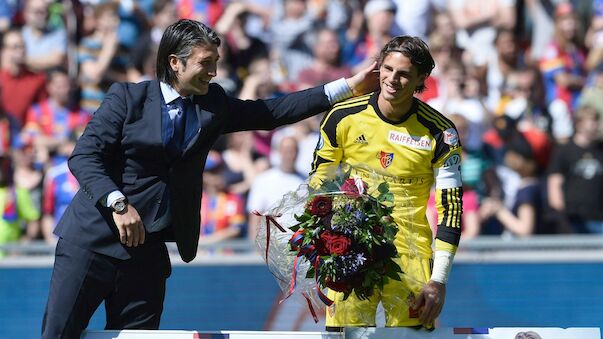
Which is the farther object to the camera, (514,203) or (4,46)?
(4,46)

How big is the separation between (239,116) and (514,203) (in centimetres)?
504

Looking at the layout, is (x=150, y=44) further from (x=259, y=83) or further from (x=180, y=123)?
(x=180, y=123)

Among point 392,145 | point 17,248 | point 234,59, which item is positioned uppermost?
point 234,59

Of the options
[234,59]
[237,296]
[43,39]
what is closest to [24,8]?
[43,39]

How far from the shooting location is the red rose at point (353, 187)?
16.8 feet

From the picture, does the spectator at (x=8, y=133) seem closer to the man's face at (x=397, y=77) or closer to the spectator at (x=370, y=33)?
the spectator at (x=370, y=33)

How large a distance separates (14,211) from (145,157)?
213 inches

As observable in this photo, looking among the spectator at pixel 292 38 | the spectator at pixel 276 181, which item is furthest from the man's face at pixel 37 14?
the spectator at pixel 276 181

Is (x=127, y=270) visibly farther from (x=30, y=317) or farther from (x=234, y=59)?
(x=234, y=59)

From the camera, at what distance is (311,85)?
36.7 ft

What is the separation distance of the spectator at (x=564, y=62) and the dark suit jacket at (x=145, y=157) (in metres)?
5.90

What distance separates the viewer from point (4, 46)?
11.4 m

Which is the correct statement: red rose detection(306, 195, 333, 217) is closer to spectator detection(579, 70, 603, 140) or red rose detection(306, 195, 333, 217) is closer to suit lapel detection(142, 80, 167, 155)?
suit lapel detection(142, 80, 167, 155)

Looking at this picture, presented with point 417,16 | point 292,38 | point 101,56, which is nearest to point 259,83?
point 292,38
